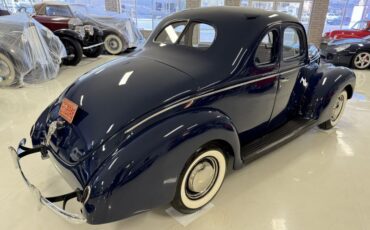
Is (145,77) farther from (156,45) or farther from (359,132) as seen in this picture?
(359,132)

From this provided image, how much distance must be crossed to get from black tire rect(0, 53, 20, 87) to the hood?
10.7 ft

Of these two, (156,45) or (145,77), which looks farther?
(156,45)

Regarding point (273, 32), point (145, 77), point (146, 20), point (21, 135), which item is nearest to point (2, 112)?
point (21, 135)

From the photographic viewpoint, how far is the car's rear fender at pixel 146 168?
4.87ft

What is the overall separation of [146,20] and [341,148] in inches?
451

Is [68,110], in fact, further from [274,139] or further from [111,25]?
[111,25]

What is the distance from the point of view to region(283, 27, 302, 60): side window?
2694 millimetres

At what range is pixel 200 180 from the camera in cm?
197

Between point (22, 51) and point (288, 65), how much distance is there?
175 inches

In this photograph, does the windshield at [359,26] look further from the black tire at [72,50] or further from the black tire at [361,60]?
the black tire at [72,50]

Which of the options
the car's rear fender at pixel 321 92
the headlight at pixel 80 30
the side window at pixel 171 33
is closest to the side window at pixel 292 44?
the car's rear fender at pixel 321 92

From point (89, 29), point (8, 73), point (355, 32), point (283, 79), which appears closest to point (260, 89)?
point (283, 79)

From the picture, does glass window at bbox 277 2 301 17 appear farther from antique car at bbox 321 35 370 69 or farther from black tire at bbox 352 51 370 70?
black tire at bbox 352 51 370 70

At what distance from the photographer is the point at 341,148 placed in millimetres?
3008
